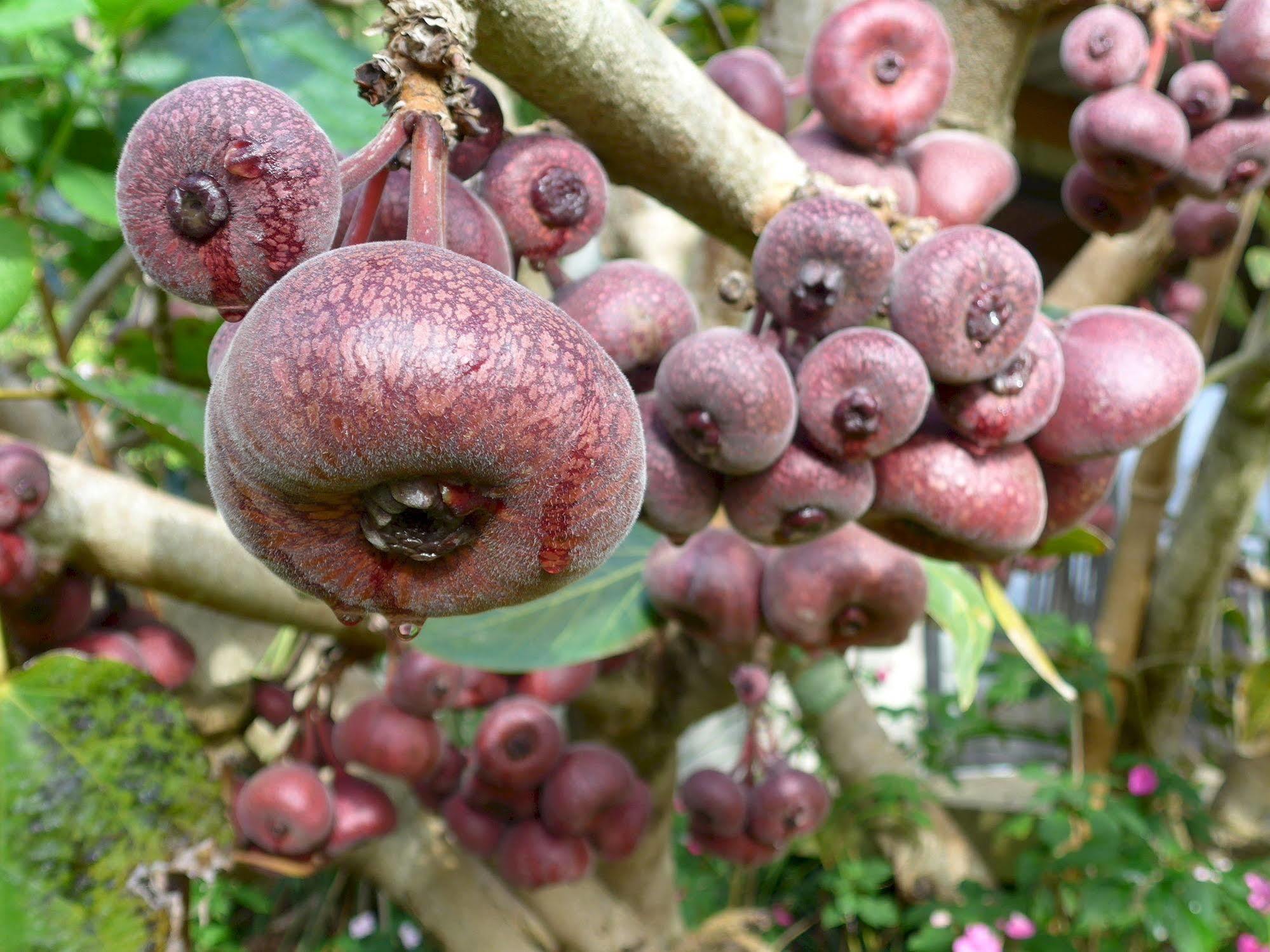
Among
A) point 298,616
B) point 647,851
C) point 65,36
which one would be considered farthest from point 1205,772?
point 65,36

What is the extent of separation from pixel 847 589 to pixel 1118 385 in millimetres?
367

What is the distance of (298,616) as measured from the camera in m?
1.03

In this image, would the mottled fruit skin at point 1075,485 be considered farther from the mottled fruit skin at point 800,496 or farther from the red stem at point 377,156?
the red stem at point 377,156

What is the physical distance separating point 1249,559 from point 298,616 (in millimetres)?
2557

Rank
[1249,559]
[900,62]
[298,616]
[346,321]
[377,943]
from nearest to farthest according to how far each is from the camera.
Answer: [346,321] → [900,62] → [298,616] → [377,943] → [1249,559]

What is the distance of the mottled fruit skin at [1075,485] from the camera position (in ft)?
2.44

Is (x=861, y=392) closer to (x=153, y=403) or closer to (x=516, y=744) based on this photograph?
(x=153, y=403)

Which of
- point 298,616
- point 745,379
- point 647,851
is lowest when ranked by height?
point 647,851

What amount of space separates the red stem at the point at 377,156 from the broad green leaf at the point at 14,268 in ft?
2.36

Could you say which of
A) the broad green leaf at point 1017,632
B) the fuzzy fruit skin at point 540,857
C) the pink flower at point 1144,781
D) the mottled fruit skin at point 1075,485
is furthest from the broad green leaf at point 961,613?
the pink flower at point 1144,781

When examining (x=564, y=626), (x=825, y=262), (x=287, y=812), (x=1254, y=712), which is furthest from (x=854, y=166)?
(x=1254, y=712)

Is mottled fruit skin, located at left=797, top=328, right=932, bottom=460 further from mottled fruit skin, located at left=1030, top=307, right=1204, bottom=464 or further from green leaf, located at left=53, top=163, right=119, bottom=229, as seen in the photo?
green leaf, located at left=53, top=163, right=119, bottom=229

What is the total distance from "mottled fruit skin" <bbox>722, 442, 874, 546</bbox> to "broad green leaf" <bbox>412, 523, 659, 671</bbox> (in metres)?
0.30

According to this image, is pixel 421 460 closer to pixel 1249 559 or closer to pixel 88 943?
pixel 88 943
